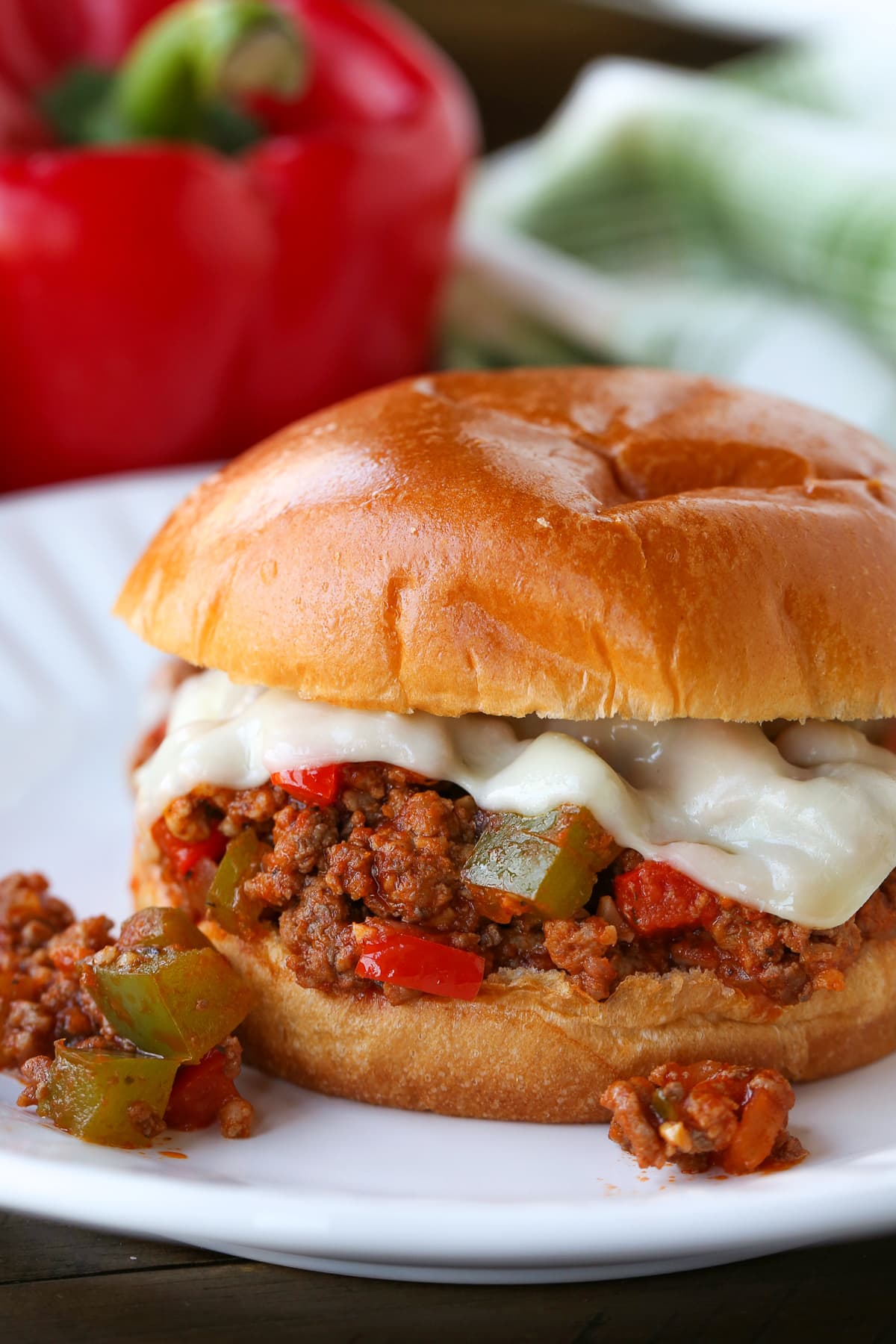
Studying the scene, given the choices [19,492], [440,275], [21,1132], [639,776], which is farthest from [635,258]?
[21,1132]

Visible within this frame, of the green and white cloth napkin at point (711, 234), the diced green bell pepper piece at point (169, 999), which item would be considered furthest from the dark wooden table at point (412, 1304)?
the green and white cloth napkin at point (711, 234)

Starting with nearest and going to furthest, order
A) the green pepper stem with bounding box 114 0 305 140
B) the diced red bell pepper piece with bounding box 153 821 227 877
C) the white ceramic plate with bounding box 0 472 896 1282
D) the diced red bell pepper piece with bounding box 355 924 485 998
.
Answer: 1. the white ceramic plate with bounding box 0 472 896 1282
2. the diced red bell pepper piece with bounding box 355 924 485 998
3. the diced red bell pepper piece with bounding box 153 821 227 877
4. the green pepper stem with bounding box 114 0 305 140

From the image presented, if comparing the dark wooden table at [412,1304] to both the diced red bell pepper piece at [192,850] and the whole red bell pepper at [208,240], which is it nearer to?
the diced red bell pepper piece at [192,850]

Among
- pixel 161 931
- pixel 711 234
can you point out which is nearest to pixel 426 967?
pixel 161 931

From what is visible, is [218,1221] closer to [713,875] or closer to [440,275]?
[713,875]

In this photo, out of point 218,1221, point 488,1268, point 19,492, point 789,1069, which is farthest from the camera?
point 19,492

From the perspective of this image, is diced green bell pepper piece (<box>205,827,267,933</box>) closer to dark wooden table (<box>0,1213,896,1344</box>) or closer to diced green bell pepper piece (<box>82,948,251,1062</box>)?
diced green bell pepper piece (<box>82,948,251,1062</box>)

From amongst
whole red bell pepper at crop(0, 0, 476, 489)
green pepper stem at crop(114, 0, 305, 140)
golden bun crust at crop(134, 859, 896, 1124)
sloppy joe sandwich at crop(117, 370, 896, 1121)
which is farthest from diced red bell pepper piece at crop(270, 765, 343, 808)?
green pepper stem at crop(114, 0, 305, 140)
